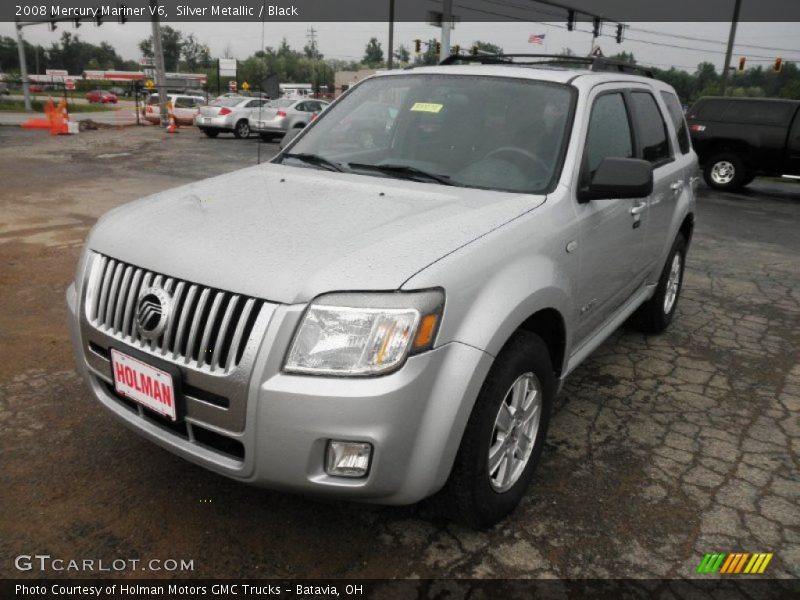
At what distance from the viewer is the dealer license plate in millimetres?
2121

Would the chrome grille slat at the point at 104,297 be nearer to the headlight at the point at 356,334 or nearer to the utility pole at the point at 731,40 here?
the headlight at the point at 356,334

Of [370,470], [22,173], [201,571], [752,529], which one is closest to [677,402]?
Answer: [752,529]

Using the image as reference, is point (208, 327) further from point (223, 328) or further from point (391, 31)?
point (391, 31)

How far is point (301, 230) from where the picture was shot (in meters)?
2.32

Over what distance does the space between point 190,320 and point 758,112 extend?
1334 centimetres

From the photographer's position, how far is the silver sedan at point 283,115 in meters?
20.8

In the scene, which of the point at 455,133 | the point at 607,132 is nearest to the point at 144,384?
the point at 455,133

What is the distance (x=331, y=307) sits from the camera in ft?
6.44

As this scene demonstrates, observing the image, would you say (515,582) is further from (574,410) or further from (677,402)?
(677,402)

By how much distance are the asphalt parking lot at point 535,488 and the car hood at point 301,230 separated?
0.99m

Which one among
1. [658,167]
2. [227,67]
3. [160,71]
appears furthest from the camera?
[160,71]

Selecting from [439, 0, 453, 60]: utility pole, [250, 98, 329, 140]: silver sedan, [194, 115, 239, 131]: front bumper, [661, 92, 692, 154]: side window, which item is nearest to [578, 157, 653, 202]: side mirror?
[661, 92, 692, 154]: side window

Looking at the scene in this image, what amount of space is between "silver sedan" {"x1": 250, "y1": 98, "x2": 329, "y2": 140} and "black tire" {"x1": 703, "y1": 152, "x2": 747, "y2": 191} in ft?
38.4

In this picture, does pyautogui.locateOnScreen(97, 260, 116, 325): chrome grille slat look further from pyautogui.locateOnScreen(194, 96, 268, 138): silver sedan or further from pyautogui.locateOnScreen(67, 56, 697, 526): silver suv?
pyautogui.locateOnScreen(194, 96, 268, 138): silver sedan
